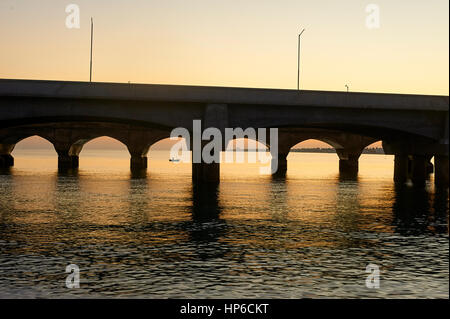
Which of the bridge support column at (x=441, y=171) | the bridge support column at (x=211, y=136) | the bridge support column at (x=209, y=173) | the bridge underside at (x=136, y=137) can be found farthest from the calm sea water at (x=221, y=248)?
the bridge underside at (x=136, y=137)

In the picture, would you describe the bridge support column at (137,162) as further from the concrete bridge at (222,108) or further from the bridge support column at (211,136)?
the bridge support column at (211,136)

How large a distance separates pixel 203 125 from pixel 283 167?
1351 inches

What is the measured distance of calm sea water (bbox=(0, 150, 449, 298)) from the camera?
1289cm

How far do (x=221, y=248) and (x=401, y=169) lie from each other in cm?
4293

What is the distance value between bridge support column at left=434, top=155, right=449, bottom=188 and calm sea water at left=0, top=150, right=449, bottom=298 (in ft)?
58.5

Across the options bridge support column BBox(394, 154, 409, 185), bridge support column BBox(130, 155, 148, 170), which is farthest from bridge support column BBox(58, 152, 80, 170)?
bridge support column BBox(394, 154, 409, 185)

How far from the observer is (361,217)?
26.0 metres

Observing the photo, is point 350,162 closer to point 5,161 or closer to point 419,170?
point 419,170

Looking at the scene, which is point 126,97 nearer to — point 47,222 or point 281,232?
point 47,222

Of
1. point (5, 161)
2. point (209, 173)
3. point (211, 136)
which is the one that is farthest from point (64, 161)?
point (211, 136)

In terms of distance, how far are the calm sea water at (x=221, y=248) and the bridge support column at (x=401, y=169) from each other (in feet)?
82.6

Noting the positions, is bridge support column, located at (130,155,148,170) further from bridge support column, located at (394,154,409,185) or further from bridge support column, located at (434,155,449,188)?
bridge support column, located at (434,155,449,188)

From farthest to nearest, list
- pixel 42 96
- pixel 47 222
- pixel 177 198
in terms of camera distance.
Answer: pixel 42 96, pixel 177 198, pixel 47 222

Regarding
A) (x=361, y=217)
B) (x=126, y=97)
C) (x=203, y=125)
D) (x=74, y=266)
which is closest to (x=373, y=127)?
(x=203, y=125)
